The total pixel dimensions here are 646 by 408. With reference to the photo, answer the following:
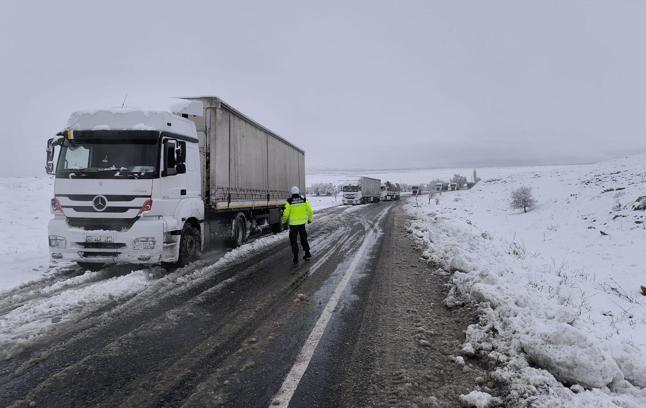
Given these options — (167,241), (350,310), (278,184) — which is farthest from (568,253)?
(167,241)

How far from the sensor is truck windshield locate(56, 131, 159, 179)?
7203 mm

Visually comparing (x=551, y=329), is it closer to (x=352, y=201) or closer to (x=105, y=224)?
(x=105, y=224)

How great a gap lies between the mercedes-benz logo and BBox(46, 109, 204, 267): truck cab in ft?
0.06

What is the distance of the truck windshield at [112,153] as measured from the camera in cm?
720

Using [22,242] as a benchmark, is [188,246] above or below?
above

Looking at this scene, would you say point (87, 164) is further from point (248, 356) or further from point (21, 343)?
point (248, 356)

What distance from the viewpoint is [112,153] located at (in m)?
7.32

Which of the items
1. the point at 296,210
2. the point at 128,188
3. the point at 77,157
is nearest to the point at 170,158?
the point at 128,188

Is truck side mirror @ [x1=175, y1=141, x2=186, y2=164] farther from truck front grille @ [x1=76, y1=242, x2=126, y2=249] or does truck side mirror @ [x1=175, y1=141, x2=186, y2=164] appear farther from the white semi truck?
truck front grille @ [x1=76, y1=242, x2=126, y2=249]

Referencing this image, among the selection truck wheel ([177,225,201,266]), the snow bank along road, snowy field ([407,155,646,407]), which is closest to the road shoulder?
the snow bank along road

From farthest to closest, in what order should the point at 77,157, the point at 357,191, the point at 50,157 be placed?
the point at 357,191 → the point at 50,157 → the point at 77,157

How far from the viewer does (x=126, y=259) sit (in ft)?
23.1

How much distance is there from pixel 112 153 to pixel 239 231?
16.0 feet

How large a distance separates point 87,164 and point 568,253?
661 inches
